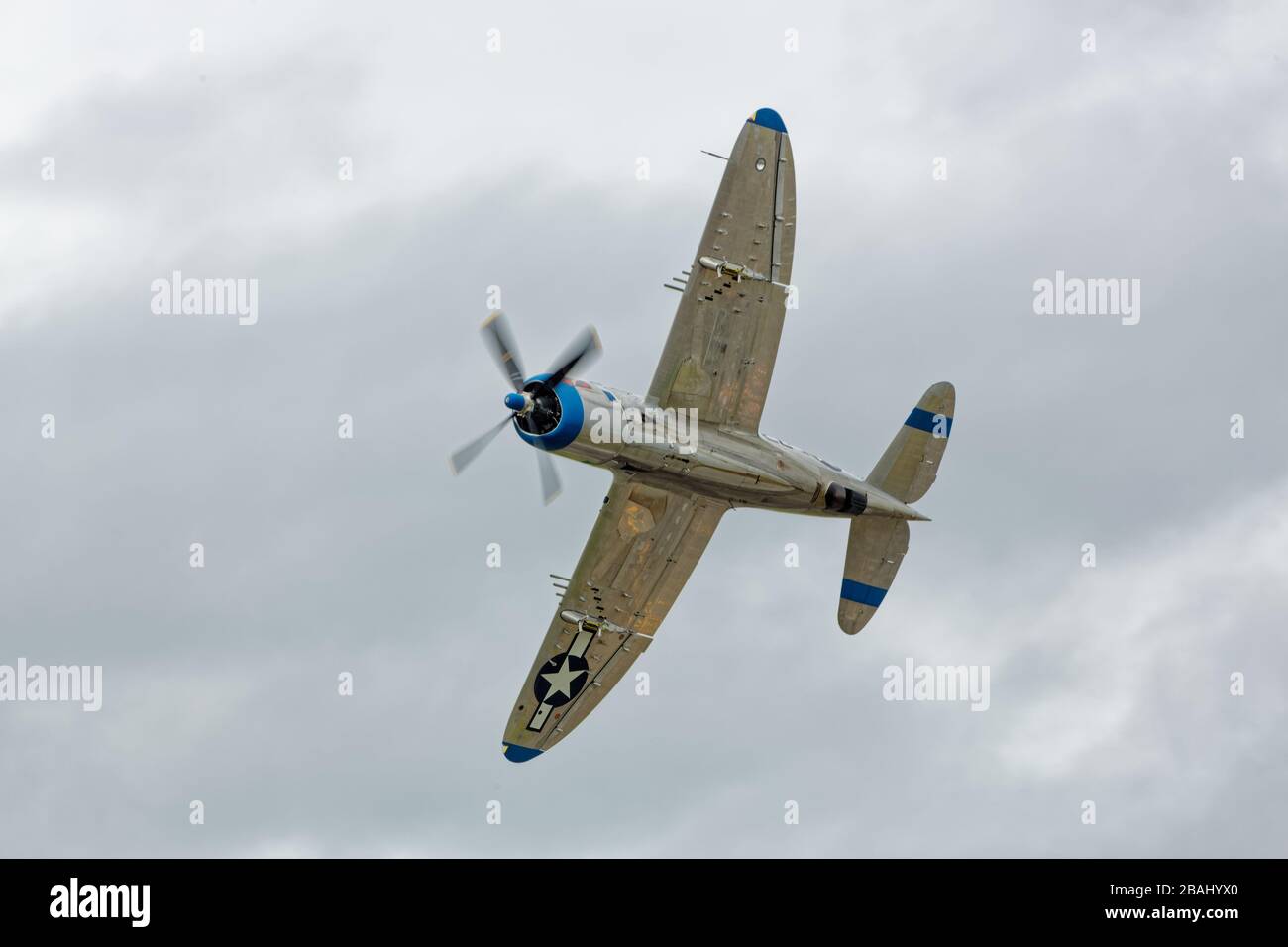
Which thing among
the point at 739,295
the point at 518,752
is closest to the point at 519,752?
the point at 518,752

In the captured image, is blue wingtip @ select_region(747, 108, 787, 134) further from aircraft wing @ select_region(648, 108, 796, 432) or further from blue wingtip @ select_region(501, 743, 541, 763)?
blue wingtip @ select_region(501, 743, 541, 763)

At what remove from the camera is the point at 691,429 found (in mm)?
46375

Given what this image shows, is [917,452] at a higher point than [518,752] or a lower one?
higher

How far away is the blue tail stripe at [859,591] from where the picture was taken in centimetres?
5128

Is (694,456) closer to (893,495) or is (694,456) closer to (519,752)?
(893,495)

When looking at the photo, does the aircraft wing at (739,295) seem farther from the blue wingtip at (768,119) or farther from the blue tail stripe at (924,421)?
the blue tail stripe at (924,421)

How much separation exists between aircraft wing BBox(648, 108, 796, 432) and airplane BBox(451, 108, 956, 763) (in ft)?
0.10

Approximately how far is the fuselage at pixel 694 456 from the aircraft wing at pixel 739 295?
0.71m

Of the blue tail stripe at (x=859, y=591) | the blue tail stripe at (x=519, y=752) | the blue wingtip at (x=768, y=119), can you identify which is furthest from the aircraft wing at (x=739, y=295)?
the blue tail stripe at (x=519, y=752)

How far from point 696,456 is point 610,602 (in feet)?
17.8

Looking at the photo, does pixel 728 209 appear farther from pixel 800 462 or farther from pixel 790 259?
pixel 800 462

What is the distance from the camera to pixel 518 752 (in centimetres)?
5162

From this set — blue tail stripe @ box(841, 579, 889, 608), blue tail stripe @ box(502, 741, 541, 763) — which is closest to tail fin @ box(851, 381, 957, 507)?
blue tail stripe @ box(841, 579, 889, 608)
